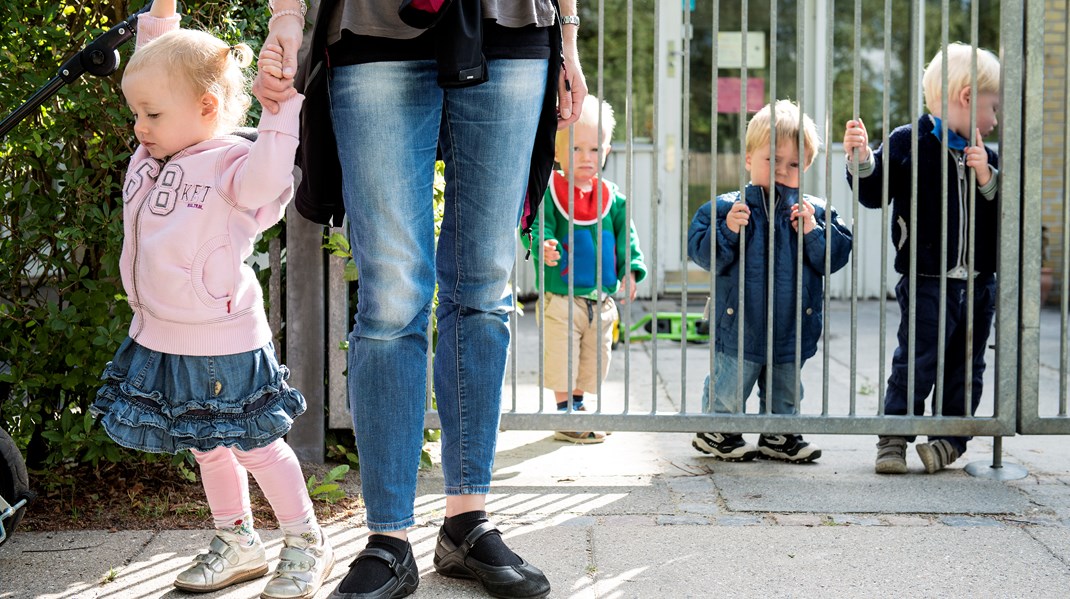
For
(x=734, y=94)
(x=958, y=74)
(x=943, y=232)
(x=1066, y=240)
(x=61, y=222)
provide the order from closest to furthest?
(x=61, y=222) < (x=943, y=232) < (x=1066, y=240) < (x=958, y=74) < (x=734, y=94)

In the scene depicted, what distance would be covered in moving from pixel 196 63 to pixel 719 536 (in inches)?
67.6

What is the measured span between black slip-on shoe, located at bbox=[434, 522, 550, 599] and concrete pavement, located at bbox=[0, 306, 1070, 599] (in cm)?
4

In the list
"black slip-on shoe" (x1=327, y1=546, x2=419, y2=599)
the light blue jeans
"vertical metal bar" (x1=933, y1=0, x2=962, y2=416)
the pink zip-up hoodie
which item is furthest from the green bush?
"vertical metal bar" (x1=933, y1=0, x2=962, y2=416)

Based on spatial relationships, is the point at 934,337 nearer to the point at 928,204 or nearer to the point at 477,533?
the point at 928,204

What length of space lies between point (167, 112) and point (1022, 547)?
229 centimetres

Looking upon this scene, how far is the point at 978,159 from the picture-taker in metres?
3.69

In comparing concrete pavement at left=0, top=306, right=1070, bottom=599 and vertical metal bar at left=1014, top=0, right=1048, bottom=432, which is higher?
vertical metal bar at left=1014, top=0, right=1048, bottom=432

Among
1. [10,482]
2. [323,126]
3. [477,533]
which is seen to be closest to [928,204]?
[477,533]

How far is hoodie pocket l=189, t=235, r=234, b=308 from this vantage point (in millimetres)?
2531

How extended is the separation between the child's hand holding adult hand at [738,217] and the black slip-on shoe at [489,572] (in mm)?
1562

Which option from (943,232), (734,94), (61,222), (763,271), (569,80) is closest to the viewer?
(569,80)

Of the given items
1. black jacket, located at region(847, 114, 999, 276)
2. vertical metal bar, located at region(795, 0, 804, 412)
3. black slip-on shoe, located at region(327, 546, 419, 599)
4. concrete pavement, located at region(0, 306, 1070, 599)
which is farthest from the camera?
black jacket, located at region(847, 114, 999, 276)

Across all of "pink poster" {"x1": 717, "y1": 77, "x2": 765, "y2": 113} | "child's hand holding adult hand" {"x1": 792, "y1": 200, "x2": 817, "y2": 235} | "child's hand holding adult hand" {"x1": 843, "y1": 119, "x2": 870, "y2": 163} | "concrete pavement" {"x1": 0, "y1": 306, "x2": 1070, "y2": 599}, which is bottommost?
"concrete pavement" {"x1": 0, "y1": 306, "x2": 1070, "y2": 599}

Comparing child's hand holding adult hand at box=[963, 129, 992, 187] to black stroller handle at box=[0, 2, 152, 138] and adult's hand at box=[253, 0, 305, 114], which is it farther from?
black stroller handle at box=[0, 2, 152, 138]
